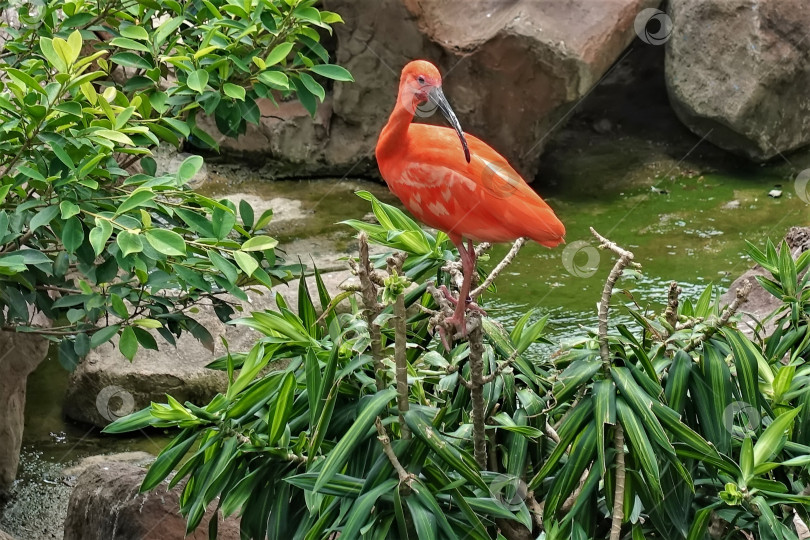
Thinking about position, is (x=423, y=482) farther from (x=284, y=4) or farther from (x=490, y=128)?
(x=490, y=128)

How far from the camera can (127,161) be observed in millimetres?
3660

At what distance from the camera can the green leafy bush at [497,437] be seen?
2.19 m

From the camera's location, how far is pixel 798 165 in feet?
24.7

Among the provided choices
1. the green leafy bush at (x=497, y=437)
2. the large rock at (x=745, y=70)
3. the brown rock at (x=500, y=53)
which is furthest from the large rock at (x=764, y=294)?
the large rock at (x=745, y=70)

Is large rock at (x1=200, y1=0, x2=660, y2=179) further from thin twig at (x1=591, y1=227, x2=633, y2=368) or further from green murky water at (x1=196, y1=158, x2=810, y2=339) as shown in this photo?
thin twig at (x1=591, y1=227, x2=633, y2=368)

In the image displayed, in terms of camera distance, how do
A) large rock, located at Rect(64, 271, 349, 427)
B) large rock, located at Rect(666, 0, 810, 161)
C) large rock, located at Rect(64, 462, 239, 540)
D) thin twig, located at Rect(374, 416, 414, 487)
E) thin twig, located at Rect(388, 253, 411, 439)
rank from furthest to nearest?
large rock, located at Rect(666, 0, 810, 161)
large rock, located at Rect(64, 271, 349, 427)
large rock, located at Rect(64, 462, 239, 540)
thin twig, located at Rect(374, 416, 414, 487)
thin twig, located at Rect(388, 253, 411, 439)

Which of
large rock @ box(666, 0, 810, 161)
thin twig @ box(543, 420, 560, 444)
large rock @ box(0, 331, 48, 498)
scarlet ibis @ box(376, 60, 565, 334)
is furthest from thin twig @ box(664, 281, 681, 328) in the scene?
large rock @ box(666, 0, 810, 161)

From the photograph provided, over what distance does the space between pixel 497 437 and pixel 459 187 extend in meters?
0.69

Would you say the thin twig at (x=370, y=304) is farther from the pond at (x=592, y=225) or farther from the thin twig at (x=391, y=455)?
the pond at (x=592, y=225)

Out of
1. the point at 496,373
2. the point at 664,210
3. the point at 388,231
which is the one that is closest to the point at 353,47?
the point at 664,210

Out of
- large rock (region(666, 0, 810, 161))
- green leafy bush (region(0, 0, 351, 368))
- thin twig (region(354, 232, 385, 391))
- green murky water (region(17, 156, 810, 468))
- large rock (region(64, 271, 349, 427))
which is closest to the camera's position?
thin twig (region(354, 232, 385, 391))

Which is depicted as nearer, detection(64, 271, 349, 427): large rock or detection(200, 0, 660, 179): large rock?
detection(64, 271, 349, 427): large rock

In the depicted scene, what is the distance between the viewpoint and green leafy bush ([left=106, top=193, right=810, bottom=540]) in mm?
2189

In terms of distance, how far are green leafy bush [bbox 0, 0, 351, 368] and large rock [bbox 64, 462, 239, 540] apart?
17.8 inches
